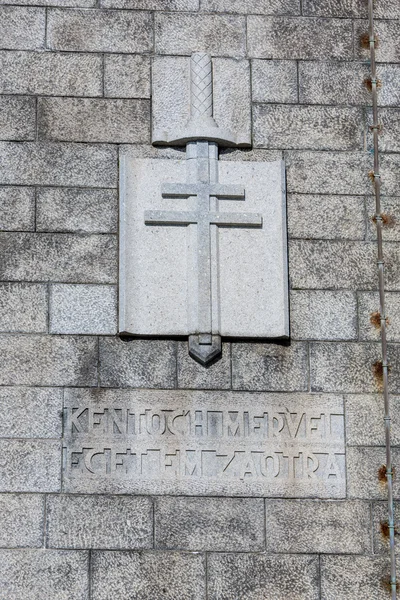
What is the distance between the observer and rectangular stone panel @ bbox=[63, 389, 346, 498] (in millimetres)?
8523

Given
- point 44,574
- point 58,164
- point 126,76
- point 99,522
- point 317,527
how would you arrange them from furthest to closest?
point 126,76 → point 58,164 → point 317,527 → point 99,522 → point 44,574

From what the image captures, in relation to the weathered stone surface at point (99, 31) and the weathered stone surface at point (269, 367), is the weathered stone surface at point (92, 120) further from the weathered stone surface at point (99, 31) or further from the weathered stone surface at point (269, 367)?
the weathered stone surface at point (269, 367)

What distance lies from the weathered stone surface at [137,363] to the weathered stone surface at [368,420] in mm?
1070

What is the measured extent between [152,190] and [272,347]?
3.95ft

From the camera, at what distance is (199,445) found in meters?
8.61

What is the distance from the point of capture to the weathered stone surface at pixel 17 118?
29.8ft

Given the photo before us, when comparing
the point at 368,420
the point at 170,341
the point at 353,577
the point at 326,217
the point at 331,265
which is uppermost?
the point at 326,217

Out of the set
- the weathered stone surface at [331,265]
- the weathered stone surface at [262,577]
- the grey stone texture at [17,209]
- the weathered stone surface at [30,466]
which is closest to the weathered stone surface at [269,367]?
the weathered stone surface at [331,265]

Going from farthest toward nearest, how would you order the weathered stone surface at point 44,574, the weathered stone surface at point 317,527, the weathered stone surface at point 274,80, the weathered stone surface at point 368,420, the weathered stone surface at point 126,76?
the weathered stone surface at point 274,80, the weathered stone surface at point 126,76, the weathered stone surface at point 368,420, the weathered stone surface at point 317,527, the weathered stone surface at point 44,574

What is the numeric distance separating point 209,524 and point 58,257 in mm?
1812

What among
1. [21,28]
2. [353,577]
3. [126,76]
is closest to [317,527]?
[353,577]

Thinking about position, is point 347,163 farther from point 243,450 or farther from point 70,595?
point 70,595

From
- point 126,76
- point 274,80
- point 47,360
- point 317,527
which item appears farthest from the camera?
point 274,80

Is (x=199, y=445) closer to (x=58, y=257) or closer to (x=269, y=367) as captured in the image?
(x=269, y=367)
